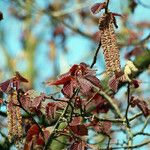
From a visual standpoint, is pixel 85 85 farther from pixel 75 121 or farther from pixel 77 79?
pixel 75 121

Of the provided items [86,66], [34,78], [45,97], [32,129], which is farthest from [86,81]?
[34,78]

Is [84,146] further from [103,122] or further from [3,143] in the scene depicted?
[3,143]

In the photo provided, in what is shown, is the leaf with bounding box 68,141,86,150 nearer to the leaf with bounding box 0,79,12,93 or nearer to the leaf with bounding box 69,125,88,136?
the leaf with bounding box 69,125,88,136

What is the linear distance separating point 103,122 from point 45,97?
21.0 inches

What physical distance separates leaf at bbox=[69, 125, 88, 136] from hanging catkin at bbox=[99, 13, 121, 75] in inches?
16.9

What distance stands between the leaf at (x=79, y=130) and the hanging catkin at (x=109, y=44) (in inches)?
16.9

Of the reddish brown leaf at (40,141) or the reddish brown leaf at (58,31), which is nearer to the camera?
the reddish brown leaf at (40,141)

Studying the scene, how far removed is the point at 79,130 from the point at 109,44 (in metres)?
0.54

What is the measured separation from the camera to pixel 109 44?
2090 mm

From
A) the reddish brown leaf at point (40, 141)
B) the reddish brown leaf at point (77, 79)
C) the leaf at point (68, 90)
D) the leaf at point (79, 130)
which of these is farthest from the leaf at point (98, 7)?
the reddish brown leaf at point (40, 141)

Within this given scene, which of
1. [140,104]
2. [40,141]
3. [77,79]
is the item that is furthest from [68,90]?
[140,104]

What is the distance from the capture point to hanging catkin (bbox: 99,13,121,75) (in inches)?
79.9

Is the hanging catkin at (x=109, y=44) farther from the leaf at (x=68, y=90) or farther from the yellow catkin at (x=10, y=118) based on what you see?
the yellow catkin at (x=10, y=118)

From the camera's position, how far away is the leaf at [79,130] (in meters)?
2.41
